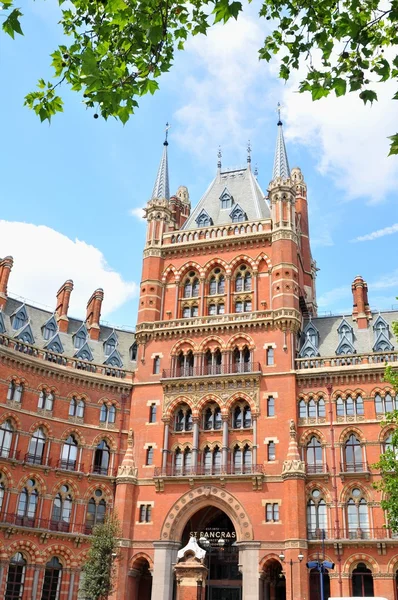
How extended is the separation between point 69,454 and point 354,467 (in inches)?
841

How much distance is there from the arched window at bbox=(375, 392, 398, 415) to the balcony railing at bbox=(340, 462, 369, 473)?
3.94 m

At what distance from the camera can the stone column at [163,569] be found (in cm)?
4250

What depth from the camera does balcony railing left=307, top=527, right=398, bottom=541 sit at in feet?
135

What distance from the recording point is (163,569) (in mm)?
43375

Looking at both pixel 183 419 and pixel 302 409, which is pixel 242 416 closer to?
pixel 302 409

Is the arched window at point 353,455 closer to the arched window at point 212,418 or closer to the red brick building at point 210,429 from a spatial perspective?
the red brick building at point 210,429

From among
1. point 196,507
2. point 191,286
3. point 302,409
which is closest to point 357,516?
point 302,409

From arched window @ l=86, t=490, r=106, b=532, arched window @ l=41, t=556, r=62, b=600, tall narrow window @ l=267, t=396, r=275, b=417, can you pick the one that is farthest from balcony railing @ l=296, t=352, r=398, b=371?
arched window @ l=41, t=556, r=62, b=600

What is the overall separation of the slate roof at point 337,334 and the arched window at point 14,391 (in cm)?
2214

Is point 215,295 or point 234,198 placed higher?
point 234,198

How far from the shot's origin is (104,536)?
41.9 metres

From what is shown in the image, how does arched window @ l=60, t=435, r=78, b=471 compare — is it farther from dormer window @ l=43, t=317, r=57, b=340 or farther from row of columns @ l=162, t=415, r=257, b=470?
dormer window @ l=43, t=317, r=57, b=340

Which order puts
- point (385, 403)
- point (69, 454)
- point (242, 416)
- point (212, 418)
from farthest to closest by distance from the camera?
point (212, 418) → point (69, 454) → point (242, 416) → point (385, 403)

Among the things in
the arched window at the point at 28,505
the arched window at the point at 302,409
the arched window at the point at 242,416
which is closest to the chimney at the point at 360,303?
the arched window at the point at 302,409
